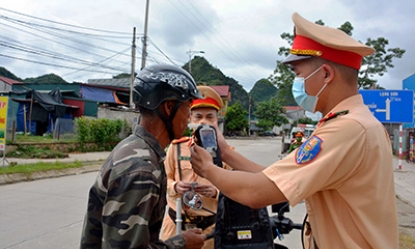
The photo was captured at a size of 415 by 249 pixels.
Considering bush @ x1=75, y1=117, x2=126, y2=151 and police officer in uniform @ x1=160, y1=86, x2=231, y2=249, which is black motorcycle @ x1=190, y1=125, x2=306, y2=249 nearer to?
police officer in uniform @ x1=160, y1=86, x2=231, y2=249

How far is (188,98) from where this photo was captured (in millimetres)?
1670

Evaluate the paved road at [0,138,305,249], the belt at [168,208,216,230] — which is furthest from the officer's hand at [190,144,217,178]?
the paved road at [0,138,305,249]

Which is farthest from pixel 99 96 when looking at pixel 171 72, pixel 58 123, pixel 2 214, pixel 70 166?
Answer: pixel 171 72

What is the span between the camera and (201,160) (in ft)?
5.44

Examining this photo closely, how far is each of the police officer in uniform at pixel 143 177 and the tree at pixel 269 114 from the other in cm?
5575

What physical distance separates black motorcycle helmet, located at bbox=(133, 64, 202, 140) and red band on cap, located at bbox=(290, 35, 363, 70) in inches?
22.4

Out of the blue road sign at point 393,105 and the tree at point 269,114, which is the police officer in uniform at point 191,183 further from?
the tree at point 269,114

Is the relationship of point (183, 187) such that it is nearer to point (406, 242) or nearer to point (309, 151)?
point (309, 151)

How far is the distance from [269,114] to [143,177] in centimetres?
5692

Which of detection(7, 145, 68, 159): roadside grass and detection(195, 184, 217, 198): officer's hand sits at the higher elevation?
detection(195, 184, 217, 198): officer's hand

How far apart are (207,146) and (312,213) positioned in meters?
0.59

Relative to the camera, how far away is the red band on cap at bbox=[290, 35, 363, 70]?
4.91 feet

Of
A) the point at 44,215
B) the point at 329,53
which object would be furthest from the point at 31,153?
the point at 329,53

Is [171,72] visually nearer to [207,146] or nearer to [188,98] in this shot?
[188,98]
